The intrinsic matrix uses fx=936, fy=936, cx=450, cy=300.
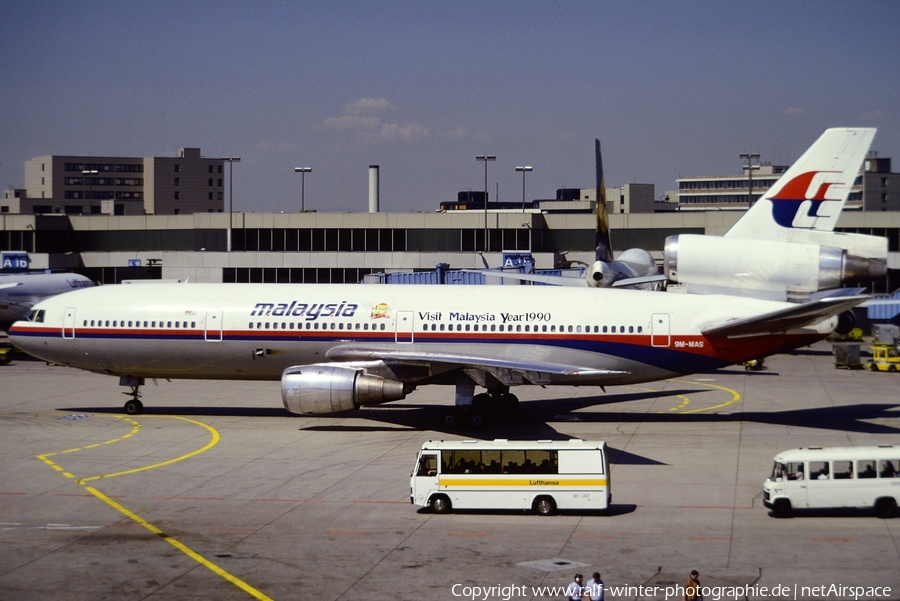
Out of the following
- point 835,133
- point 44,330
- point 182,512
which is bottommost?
point 182,512

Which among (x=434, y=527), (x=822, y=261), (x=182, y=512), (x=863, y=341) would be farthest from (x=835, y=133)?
(x=863, y=341)

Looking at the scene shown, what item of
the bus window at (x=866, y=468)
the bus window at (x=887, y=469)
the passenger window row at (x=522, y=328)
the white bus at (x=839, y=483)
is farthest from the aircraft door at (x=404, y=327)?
the bus window at (x=887, y=469)

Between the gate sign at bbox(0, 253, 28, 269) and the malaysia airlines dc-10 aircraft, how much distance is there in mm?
47319

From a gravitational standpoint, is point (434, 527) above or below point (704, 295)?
below

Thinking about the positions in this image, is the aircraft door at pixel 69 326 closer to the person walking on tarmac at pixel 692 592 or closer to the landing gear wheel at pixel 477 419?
the landing gear wheel at pixel 477 419

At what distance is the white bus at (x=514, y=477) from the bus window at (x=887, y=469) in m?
7.76

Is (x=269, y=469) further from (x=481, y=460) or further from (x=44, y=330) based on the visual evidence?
(x=44, y=330)

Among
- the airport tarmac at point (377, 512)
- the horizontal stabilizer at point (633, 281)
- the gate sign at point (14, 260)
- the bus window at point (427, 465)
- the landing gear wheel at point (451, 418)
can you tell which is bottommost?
the airport tarmac at point (377, 512)

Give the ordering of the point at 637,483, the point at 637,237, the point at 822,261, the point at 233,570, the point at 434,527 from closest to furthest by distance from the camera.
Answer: the point at 233,570 < the point at 434,527 < the point at 637,483 < the point at 822,261 < the point at 637,237

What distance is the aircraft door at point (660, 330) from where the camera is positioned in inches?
1587

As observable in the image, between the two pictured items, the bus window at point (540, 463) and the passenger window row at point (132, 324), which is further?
the passenger window row at point (132, 324)

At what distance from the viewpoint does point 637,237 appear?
90188mm

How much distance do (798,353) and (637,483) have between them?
46.1m

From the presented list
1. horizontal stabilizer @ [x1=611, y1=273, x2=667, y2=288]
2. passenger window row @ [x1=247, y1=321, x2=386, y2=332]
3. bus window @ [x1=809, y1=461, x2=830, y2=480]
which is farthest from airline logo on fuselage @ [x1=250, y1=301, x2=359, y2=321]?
bus window @ [x1=809, y1=461, x2=830, y2=480]
